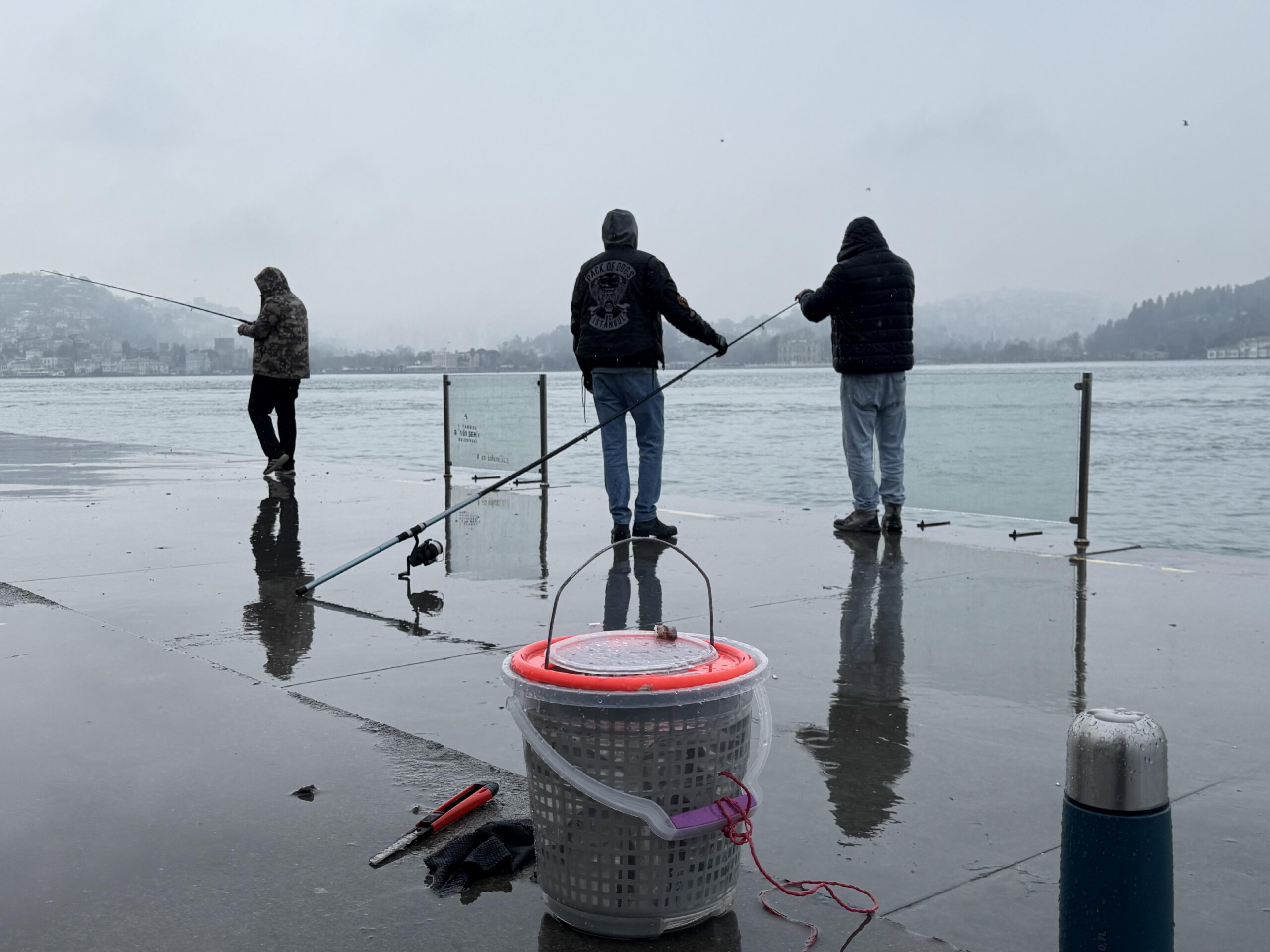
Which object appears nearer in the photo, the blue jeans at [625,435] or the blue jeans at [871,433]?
the blue jeans at [625,435]

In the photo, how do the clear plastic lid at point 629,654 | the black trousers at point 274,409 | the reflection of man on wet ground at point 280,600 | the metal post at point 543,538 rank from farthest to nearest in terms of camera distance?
the black trousers at point 274,409 < the metal post at point 543,538 < the reflection of man on wet ground at point 280,600 < the clear plastic lid at point 629,654

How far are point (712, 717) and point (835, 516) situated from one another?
7563mm

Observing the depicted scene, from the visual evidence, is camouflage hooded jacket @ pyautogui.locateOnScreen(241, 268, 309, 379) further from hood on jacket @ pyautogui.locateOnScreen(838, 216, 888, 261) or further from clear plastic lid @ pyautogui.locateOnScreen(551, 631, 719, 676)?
clear plastic lid @ pyautogui.locateOnScreen(551, 631, 719, 676)

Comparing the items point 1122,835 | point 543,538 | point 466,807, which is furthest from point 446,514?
point 1122,835

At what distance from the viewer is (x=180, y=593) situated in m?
6.64

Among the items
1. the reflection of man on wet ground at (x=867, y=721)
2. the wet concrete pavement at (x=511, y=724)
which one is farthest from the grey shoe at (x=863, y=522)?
the reflection of man on wet ground at (x=867, y=721)

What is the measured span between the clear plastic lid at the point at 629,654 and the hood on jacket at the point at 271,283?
11157 mm

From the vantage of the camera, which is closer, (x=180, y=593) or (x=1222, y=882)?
(x=1222, y=882)

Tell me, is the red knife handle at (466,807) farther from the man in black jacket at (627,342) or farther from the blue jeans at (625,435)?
the blue jeans at (625,435)

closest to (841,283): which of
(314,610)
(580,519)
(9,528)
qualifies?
(580,519)

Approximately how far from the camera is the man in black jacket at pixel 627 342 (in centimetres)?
861

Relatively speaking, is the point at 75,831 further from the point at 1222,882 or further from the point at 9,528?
the point at 9,528

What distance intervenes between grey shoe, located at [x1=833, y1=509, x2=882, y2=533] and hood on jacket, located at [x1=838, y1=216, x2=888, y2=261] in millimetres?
1726

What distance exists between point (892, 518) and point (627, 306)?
2353 millimetres
